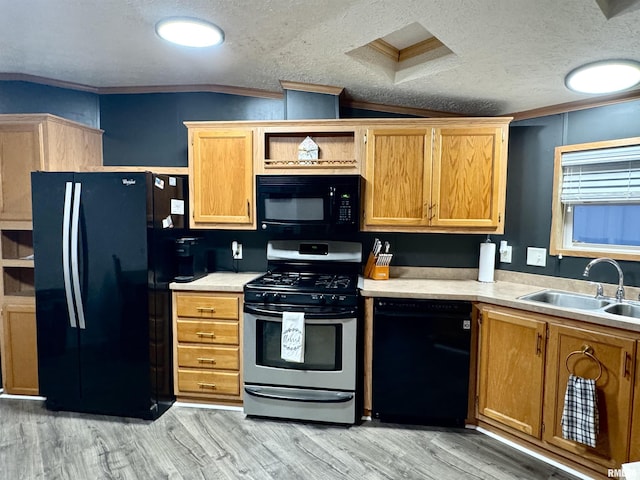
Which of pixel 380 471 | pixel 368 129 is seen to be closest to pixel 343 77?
pixel 368 129

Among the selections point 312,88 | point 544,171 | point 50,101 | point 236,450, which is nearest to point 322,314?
point 236,450

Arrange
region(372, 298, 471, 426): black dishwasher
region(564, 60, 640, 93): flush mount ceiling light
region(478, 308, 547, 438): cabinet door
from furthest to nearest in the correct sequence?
1. region(372, 298, 471, 426): black dishwasher
2. region(478, 308, 547, 438): cabinet door
3. region(564, 60, 640, 93): flush mount ceiling light

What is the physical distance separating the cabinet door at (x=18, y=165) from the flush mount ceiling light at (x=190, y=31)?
138 cm

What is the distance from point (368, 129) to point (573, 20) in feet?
4.32

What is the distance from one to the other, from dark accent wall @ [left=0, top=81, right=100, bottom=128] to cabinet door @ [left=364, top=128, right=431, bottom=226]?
2.43 meters

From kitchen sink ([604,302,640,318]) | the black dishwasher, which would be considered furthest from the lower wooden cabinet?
kitchen sink ([604,302,640,318])

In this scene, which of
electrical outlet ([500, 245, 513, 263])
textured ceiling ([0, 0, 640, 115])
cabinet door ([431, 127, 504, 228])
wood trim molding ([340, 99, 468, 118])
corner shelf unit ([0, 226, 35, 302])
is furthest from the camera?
wood trim molding ([340, 99, 468, 118])

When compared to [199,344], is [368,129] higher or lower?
higher

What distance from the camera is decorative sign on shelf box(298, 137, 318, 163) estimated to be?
9.13 ft

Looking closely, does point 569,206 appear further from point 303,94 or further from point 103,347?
point 103,347

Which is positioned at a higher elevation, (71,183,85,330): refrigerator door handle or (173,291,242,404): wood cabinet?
(71,183,85,330): refrigerator door handle

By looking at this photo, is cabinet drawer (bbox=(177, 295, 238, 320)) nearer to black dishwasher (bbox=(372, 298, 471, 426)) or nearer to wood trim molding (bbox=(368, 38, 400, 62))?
black dishwasher (bbox=(372, 298, 471, 426))

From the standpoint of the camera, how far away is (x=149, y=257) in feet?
7.89

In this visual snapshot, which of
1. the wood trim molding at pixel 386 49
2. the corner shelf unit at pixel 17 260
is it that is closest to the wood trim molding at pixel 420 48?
the wood trim molding at pixel 386 49
